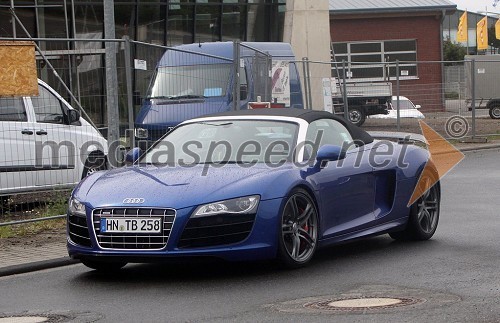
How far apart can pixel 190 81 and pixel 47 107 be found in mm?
3275

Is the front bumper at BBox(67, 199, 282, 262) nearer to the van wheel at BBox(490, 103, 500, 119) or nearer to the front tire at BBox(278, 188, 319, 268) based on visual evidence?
the front tire at BBox(278, 188, 319, 268)

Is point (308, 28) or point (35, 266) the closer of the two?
point (35, 266)

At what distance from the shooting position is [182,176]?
923cm

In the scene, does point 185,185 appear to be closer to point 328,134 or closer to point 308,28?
point 328,134

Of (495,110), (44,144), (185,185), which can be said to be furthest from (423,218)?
(495,110)

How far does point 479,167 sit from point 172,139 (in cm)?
1170

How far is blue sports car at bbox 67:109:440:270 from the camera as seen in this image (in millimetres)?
8750

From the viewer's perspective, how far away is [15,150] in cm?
1293

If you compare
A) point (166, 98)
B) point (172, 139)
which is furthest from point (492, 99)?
point (172, 139)

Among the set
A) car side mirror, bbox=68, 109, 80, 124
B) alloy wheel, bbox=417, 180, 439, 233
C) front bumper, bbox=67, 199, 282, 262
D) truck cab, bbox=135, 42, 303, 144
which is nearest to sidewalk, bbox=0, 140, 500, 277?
front bumper, bbox=67, 199, 282, 262

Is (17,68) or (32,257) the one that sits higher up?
(17,68)

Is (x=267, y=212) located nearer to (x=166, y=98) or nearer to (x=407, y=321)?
(x=407, y=321)

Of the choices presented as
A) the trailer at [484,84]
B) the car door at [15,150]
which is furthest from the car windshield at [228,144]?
the trailer at [484,84]

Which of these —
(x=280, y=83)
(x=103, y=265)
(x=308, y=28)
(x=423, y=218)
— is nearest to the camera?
(x=103, y=265)
